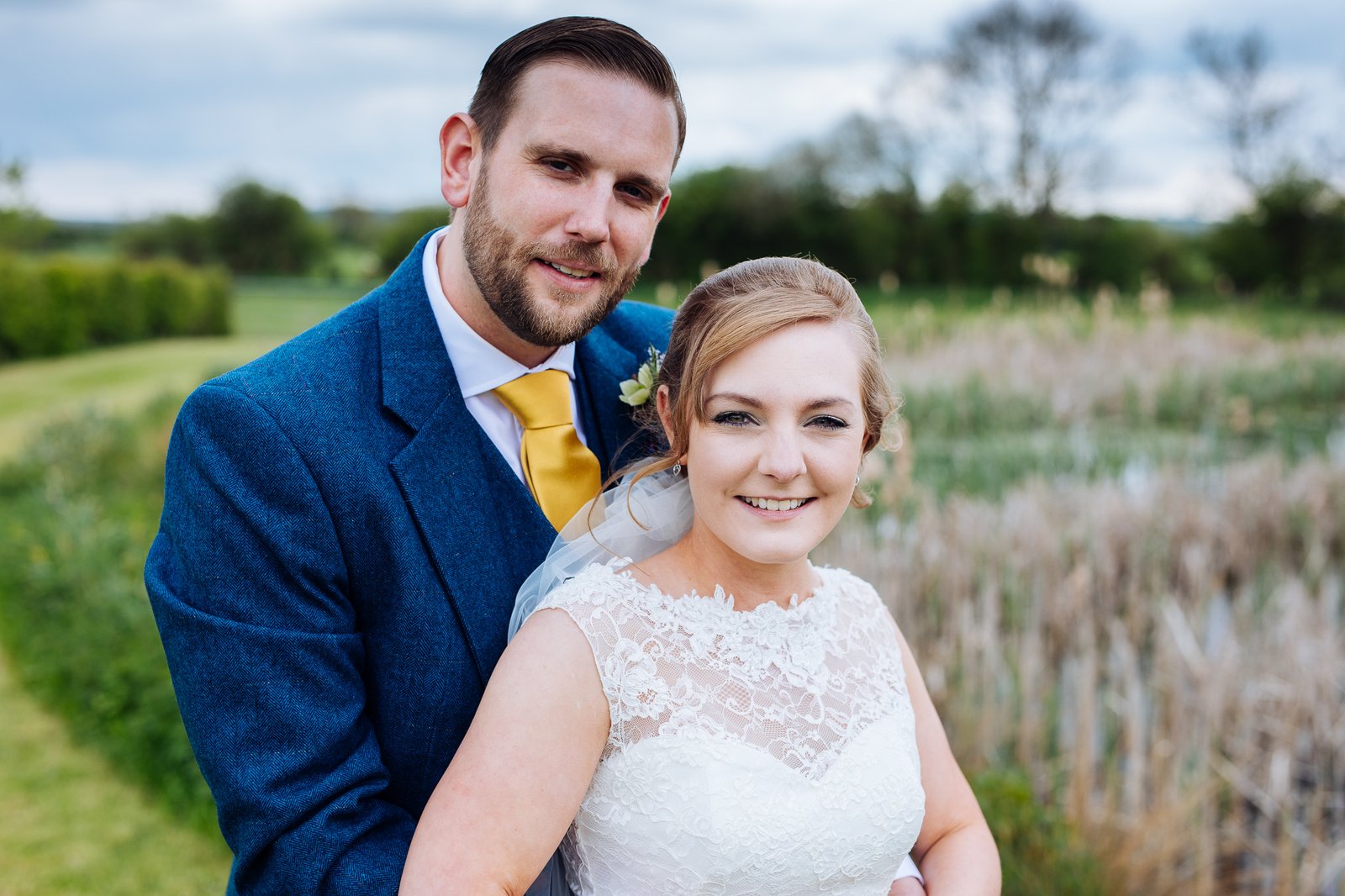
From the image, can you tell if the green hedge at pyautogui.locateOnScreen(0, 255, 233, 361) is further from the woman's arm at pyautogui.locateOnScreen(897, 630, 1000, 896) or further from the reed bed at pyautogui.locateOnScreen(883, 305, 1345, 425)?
the woman's arm at pyautogui.locateOnScreen(897, 630, 1000, 896)

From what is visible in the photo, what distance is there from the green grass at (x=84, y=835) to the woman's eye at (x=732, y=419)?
3668mm

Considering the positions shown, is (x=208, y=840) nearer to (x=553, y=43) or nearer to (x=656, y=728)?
(x=656, y=728)

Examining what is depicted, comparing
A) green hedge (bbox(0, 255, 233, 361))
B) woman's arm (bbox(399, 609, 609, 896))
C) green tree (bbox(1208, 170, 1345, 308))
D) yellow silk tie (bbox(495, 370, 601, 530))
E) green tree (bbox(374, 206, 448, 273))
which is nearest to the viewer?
woman's arm (bbox(399, 609, 609, 896))

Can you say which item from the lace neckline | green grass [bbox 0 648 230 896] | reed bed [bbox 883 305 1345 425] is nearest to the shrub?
the lace neckline

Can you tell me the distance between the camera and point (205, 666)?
1.98 meters

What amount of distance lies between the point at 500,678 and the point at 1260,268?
2868 centimetres

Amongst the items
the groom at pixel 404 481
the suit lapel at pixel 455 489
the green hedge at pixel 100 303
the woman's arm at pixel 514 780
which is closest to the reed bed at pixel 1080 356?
the groom at pixel 404 481

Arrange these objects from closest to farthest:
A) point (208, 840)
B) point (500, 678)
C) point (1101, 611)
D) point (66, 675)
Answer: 1. point (500, 678)
2. point (208, 840)
3. point (1101, 611)
4. point (66, 675)

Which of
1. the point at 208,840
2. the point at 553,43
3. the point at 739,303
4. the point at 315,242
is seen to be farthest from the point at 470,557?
the point at 315,242

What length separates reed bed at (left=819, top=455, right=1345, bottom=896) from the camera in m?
3.52

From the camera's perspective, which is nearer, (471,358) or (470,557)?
(470,557)

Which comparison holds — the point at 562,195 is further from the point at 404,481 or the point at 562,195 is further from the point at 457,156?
the point at 404,481

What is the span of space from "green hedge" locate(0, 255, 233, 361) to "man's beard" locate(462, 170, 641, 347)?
17305mm

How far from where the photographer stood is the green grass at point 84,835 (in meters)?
4.64
